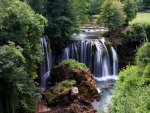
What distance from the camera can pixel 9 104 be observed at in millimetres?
23188

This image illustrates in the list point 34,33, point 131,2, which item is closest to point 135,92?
point 34,33

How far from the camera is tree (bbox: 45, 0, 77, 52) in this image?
34.9 metres

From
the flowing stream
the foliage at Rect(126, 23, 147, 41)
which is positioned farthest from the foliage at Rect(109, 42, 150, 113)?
the foliage at Rect(126, 23, 147, 41)

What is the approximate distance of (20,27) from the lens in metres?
24.1

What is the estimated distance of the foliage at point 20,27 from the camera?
23.6m

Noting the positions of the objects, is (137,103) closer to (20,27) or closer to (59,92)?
(20,27)

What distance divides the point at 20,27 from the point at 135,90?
9.54 m

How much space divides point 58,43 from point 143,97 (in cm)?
2016

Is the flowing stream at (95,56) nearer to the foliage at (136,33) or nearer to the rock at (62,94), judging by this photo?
the foliage at (136,33)

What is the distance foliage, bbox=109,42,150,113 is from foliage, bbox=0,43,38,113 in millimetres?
6118

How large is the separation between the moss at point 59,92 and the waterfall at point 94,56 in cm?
748

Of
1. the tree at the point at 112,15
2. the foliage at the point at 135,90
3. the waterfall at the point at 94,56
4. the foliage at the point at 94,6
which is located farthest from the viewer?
the foliage at the point at 94,6

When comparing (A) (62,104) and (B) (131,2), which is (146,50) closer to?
(A) (62,104)

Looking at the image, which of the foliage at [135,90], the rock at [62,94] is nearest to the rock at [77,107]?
the rock at [62,94]
